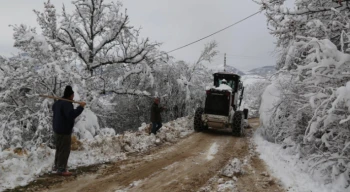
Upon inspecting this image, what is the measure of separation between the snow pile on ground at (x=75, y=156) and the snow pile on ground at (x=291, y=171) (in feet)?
12.4

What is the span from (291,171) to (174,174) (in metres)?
2.68

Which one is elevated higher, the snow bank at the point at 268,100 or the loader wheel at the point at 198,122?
the snow bank at the point at 268,100

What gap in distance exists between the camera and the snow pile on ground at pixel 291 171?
5.68m

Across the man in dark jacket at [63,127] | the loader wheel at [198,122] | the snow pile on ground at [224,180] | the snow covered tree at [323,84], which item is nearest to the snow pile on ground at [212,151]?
the snow pile on ground at [224,180]

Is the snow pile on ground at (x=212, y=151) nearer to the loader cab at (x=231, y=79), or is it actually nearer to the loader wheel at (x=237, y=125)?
the loader wheel at (x=237, y=125)

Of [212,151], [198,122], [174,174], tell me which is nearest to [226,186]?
[174,174]

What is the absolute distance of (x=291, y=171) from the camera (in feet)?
22.9

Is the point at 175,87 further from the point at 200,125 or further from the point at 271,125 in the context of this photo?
the point at 271,125

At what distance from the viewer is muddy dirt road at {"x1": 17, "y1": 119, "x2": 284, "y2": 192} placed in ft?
18.8

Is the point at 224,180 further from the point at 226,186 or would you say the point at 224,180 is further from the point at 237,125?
the point at 237,125

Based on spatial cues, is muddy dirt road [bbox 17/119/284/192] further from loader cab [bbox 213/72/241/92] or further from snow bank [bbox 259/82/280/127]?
loader cab [bbox 213/72/241/92]

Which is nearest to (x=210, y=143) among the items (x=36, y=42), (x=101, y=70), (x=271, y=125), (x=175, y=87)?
(x=271, y=125)

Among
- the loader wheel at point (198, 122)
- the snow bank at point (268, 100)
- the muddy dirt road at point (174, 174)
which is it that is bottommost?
the muddy dirt road at point (174, 174)

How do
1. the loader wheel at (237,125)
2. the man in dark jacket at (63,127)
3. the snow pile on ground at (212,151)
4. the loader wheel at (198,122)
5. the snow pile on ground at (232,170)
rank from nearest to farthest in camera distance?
the man in dark jacket at (63,127) < the snow pile on ground at (232,170) < the snow pile on ground at (212,151) < the loader wheel at (237,125) < the loader wheel at (198,122)
